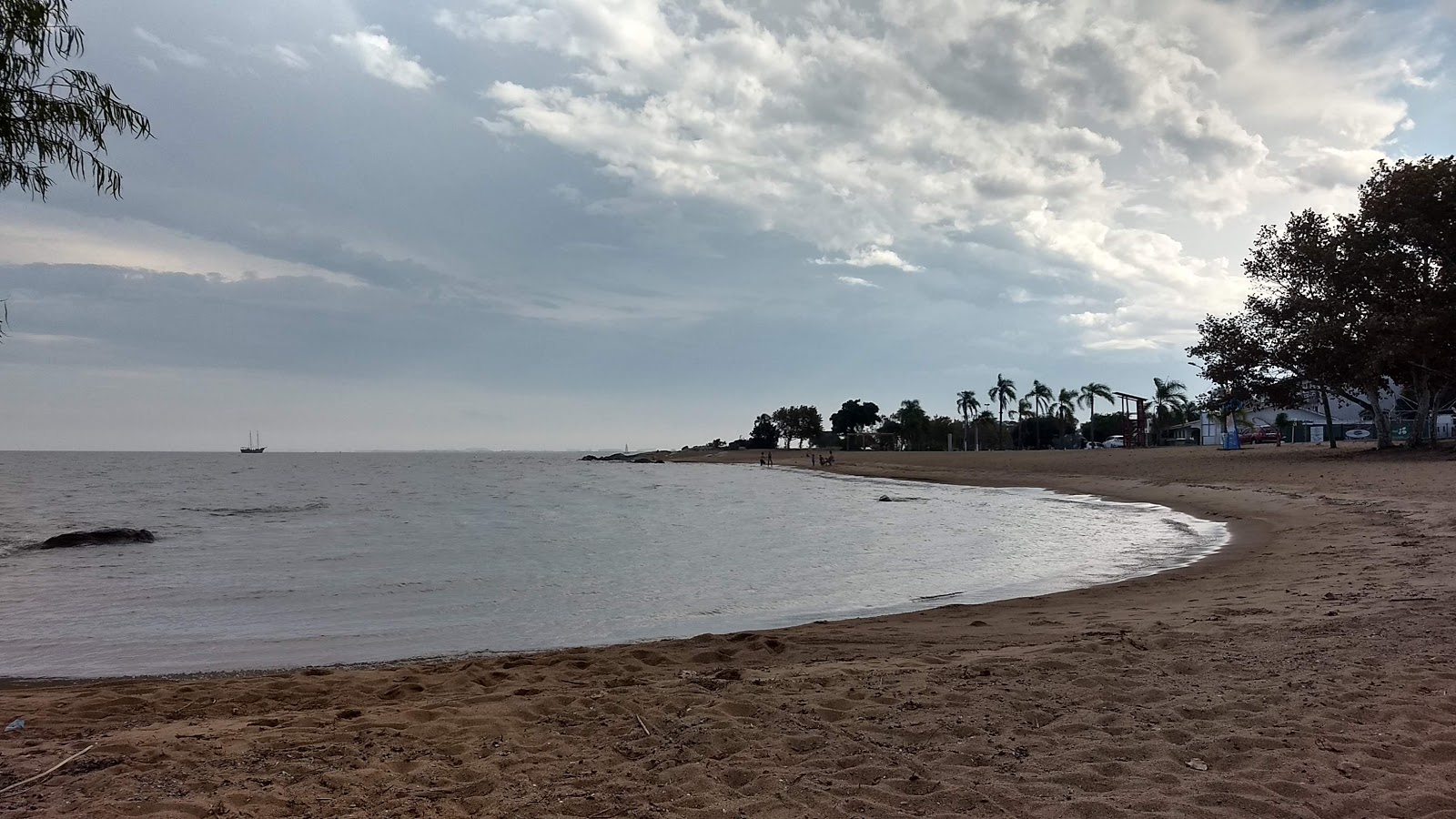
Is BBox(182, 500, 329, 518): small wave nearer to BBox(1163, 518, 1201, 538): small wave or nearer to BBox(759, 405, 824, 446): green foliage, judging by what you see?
BBox(1163, 518, 1201, 538): small wave

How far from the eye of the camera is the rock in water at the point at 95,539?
68.6ft

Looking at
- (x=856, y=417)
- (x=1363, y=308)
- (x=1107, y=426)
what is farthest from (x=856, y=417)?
(x=1363, y=308)

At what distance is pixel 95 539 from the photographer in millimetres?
21375

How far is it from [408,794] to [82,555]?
20.5 m

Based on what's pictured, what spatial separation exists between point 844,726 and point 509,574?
36.5ft

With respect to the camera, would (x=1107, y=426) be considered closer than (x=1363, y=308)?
No

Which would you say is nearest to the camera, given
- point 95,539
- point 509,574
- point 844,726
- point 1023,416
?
point 844,726

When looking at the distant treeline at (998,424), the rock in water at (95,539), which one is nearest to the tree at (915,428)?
the distant treeline at (998,424)

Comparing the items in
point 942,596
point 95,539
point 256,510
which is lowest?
point 256,510

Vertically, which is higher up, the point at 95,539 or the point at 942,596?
the point at 942,596

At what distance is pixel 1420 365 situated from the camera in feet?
99.3

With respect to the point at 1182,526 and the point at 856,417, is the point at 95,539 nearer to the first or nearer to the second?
the point at 1182,526

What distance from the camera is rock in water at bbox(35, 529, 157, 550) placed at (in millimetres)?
20906

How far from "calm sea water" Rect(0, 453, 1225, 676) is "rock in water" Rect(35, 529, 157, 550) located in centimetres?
96
